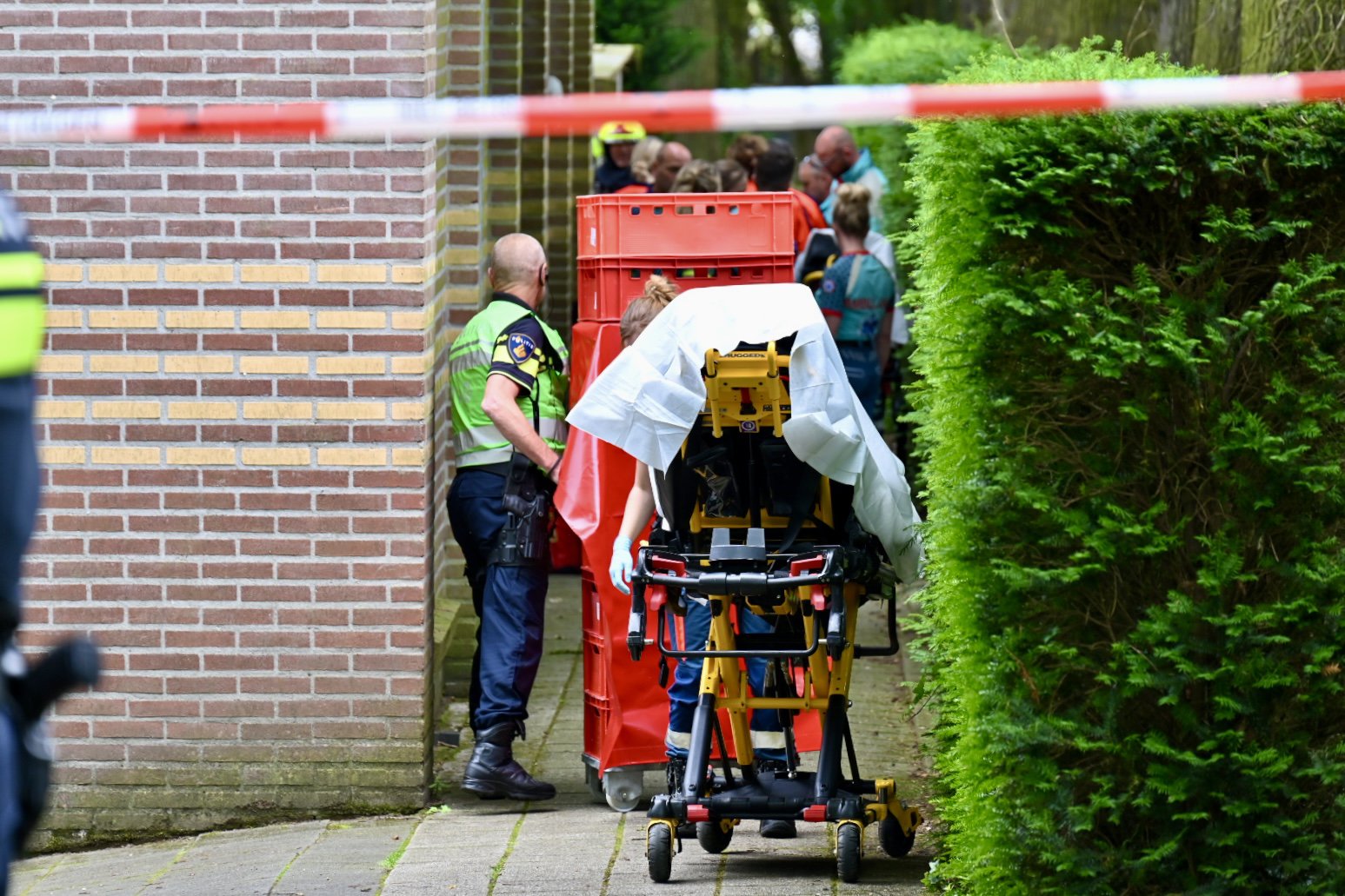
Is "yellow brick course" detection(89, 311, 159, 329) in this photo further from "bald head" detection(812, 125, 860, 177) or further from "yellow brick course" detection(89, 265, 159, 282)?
"bald head" detection(812, 125, 860, 177)

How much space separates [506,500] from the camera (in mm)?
6457

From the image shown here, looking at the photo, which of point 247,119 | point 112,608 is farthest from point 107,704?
point 247,119

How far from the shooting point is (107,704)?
6402 mm

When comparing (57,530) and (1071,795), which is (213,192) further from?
(1071,795)

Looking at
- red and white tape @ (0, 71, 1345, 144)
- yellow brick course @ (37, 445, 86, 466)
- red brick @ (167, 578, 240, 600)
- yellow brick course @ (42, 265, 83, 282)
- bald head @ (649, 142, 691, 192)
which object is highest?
red and white tape @ (0, 71, 1345, 144)

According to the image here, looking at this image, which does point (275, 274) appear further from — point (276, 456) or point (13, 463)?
point (13, 463)

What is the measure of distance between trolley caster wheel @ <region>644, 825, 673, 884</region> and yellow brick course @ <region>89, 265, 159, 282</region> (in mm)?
2517

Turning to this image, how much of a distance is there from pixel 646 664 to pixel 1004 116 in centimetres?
282

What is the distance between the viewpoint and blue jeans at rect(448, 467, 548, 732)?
21.4 ft

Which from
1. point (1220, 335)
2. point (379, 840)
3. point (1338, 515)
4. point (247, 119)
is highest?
point (247, 119)

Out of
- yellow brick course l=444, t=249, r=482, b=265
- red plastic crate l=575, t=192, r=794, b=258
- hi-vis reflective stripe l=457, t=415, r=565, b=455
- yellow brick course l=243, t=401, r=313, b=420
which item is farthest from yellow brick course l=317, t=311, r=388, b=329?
yellow brick course l=444, t=249, r=482, b=265

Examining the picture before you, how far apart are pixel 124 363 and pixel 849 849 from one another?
2.89 metres

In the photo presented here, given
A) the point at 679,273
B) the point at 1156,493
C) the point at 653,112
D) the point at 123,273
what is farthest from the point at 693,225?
the point at 653,112

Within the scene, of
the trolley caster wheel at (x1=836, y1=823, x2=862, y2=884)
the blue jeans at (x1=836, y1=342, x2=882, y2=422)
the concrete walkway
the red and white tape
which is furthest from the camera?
the blue jeans at (x1=836, y1=342, x2=882, y2=422)
